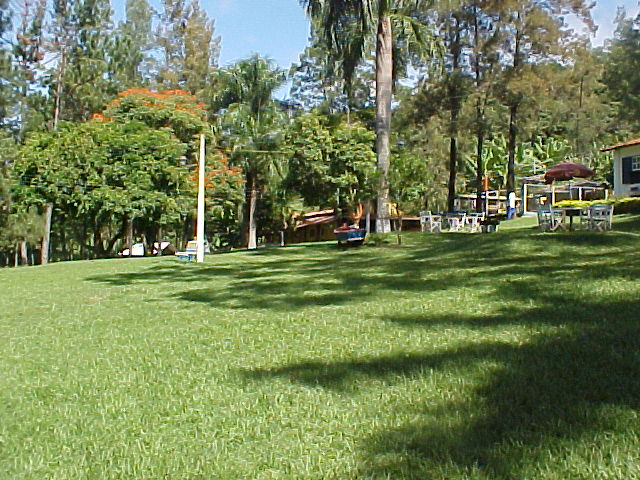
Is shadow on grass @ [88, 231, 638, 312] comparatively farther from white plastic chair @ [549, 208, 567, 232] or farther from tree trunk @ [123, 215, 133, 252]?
tree trunk @ [123, 215, 133, 252]

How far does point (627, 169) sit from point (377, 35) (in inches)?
598

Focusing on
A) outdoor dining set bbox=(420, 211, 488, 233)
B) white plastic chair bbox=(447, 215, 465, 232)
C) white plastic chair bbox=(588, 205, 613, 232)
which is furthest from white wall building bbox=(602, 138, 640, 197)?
white plastic chair bbox=(588, 205, 613, 232)

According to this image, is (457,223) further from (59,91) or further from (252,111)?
(59,91)

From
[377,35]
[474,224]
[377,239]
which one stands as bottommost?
[377,239]

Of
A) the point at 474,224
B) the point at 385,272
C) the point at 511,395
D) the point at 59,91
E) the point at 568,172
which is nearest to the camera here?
the point at 511,395

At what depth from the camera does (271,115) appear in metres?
34.4

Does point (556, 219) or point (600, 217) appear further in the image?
point (556, 219)

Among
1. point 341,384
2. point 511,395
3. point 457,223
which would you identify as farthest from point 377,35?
point 511,395

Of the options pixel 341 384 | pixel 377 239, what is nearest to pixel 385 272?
pixel 377 239

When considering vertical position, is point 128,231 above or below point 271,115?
below

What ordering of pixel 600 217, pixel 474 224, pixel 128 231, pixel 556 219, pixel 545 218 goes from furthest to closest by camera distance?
pixel 128 231 < pixel 474 224 < pixel 545 218 < pixel 556 219 < pixel 600 217

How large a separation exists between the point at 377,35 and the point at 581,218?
309 inches

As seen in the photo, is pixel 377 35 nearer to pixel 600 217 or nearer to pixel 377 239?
pixel 377 239

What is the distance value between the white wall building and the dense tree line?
3127mm
